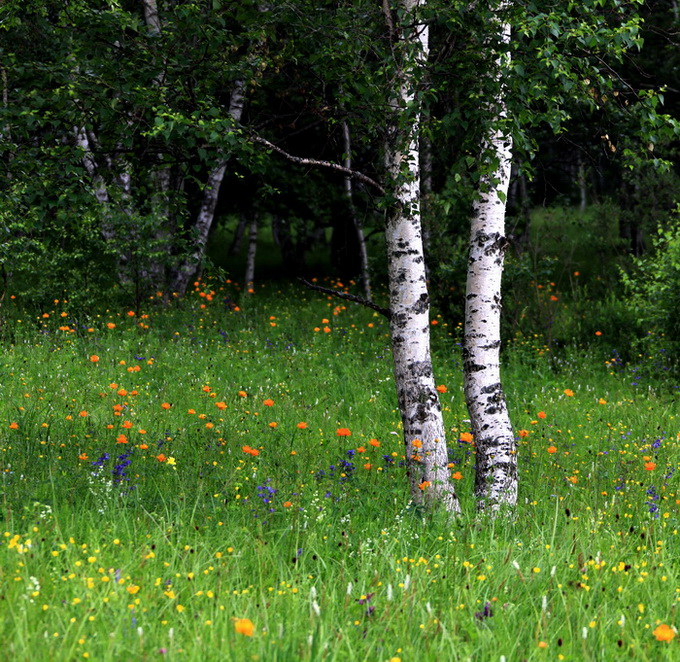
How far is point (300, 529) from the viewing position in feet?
15.8

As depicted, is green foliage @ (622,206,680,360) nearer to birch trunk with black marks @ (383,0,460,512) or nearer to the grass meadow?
the grass meadow

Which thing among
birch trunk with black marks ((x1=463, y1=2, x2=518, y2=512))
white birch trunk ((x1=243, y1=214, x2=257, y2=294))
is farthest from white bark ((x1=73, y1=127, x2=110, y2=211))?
white birch trunk ((x1=243, y1=214, x2=257, y2=294))

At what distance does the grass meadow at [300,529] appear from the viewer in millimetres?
3467

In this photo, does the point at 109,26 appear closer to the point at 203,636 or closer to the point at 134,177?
the point at 134,177

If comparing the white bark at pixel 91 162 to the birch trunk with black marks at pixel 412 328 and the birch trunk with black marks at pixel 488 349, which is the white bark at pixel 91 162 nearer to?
the birch trunk with black marks at pixel 412 328

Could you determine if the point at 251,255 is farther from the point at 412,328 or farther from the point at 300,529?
the point at 300,529

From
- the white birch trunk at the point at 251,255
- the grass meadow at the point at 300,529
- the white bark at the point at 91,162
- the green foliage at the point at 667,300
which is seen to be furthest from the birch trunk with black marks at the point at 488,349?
the white birch trunk at the point at 251,255

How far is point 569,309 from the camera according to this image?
14680mm

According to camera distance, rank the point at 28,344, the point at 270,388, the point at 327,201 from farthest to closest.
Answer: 1. the point at 327,201
2. the point at 28,344
3. the point at 270,388

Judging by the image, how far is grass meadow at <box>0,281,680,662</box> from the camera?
3.47m

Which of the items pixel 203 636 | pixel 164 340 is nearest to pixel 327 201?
pixel 164 340

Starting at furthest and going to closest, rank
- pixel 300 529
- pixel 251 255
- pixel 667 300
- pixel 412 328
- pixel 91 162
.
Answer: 1. pixel 251 255
2. pixel 667 300
3. pixel 91 162
4. pixel 412 328
5. pixel 300 529

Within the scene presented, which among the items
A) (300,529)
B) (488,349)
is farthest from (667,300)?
(300,529)

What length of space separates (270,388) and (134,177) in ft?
12.4
